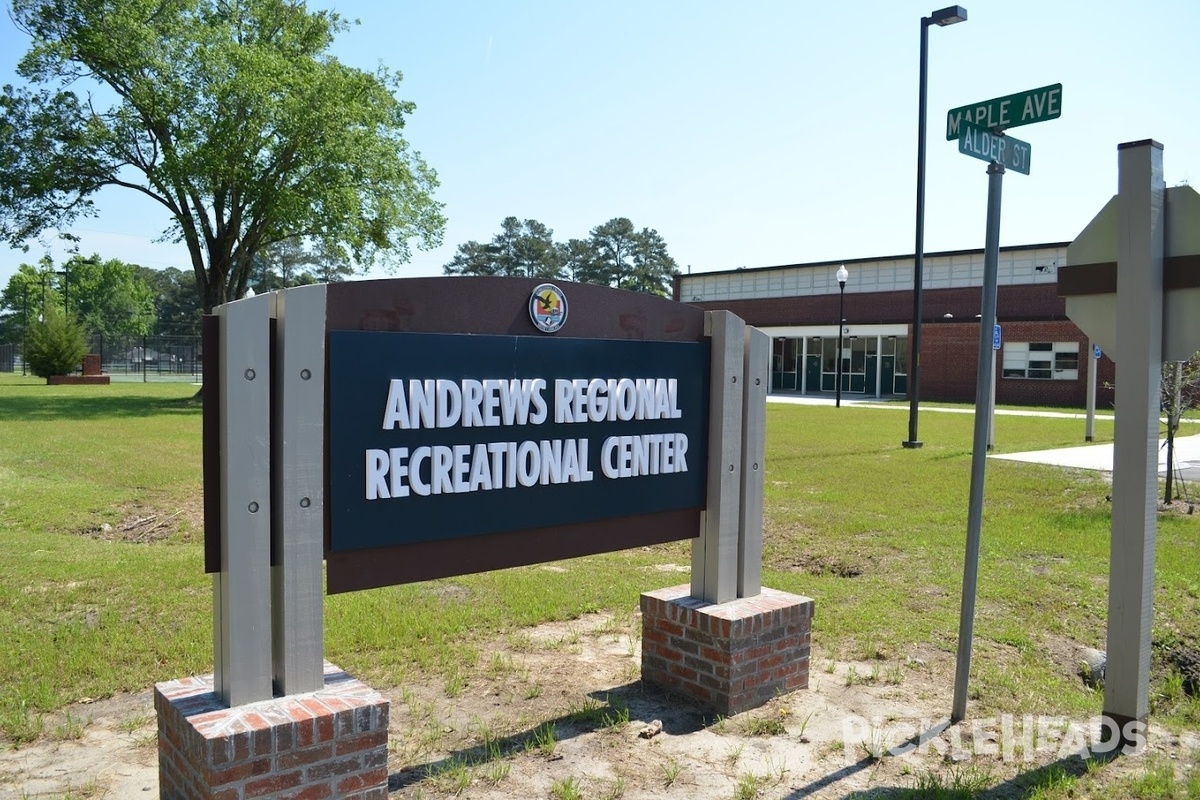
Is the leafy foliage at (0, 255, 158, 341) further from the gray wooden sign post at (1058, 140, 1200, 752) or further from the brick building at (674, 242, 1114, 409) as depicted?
the gray wooden sign post at (1058, 140, 1200, 752)

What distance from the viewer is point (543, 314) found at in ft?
13.6

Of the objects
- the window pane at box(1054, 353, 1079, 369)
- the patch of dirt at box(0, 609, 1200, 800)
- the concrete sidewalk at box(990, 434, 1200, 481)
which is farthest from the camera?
the window pane at box(1054, 353, 1079, 369)

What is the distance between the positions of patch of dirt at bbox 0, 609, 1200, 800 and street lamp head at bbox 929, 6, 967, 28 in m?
12.9

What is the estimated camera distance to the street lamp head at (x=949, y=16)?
15039 millimetres

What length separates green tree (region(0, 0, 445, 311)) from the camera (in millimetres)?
25328

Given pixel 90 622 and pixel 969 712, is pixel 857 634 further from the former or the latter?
pixel 90 622

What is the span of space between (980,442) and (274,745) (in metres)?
3.24

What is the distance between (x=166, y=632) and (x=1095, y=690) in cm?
535

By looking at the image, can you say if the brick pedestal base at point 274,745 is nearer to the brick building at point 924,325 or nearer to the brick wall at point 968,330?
the brick wall at point 968,330

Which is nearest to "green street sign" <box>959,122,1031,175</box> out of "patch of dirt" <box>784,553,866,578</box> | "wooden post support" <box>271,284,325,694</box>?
"wooden post support" <box>271,284,325,694</box>

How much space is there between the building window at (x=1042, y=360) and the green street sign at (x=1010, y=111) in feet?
115

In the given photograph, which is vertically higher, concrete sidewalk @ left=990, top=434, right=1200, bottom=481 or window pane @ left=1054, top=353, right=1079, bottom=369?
window pane @ left=1054, top=353, right=1079, bottom=369

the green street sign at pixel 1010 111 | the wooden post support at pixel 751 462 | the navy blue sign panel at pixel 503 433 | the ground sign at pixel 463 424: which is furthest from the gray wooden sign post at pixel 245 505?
the green street sign at pixel 1010 111

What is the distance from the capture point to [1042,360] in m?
36.9
